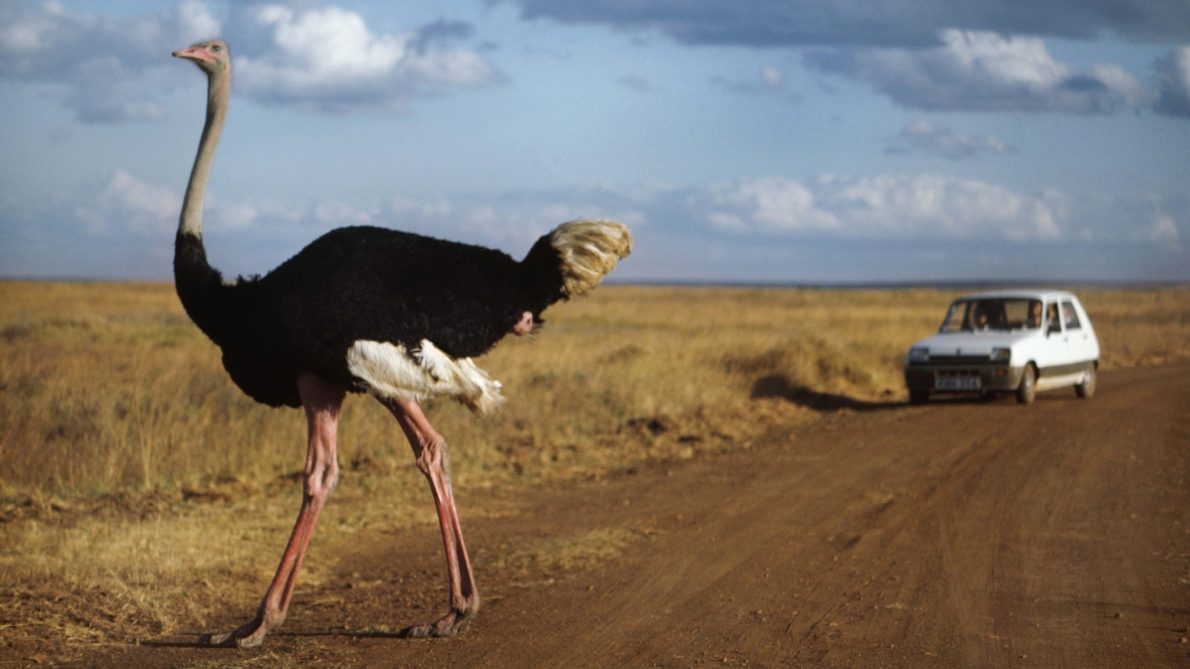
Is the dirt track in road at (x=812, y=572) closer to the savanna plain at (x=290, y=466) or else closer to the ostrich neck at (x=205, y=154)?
the savanna plain at (x=290, y=466)

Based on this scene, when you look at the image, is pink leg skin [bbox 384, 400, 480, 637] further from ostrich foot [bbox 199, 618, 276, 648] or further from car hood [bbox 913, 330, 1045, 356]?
car hood [bbox 913, 330, 1045, 356]

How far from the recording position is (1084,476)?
9.99 metres

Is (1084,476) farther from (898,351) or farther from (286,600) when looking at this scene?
(898,351)

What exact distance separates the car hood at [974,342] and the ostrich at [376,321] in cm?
1060

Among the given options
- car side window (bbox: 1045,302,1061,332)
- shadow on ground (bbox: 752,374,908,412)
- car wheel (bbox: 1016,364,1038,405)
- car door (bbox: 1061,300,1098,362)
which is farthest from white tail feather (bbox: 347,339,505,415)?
car door (bbox: 1061,300,1098,362)

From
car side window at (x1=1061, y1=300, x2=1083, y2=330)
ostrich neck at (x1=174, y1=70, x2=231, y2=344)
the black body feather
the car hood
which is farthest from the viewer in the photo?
car side window at (x1=1061, y1=300, x2=1083, y2=330)

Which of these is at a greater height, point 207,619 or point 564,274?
point 564,274

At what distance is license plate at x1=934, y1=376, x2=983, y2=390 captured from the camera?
14899mm

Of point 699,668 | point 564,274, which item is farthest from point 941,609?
point 564,274

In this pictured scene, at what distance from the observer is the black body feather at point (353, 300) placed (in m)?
5.19

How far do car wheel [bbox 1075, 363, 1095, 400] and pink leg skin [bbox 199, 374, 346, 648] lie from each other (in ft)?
44.6

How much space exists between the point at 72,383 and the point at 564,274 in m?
10.3

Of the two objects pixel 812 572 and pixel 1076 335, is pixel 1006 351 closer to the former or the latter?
pixel 1076 335

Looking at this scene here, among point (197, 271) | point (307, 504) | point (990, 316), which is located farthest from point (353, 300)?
point (990, 316)
